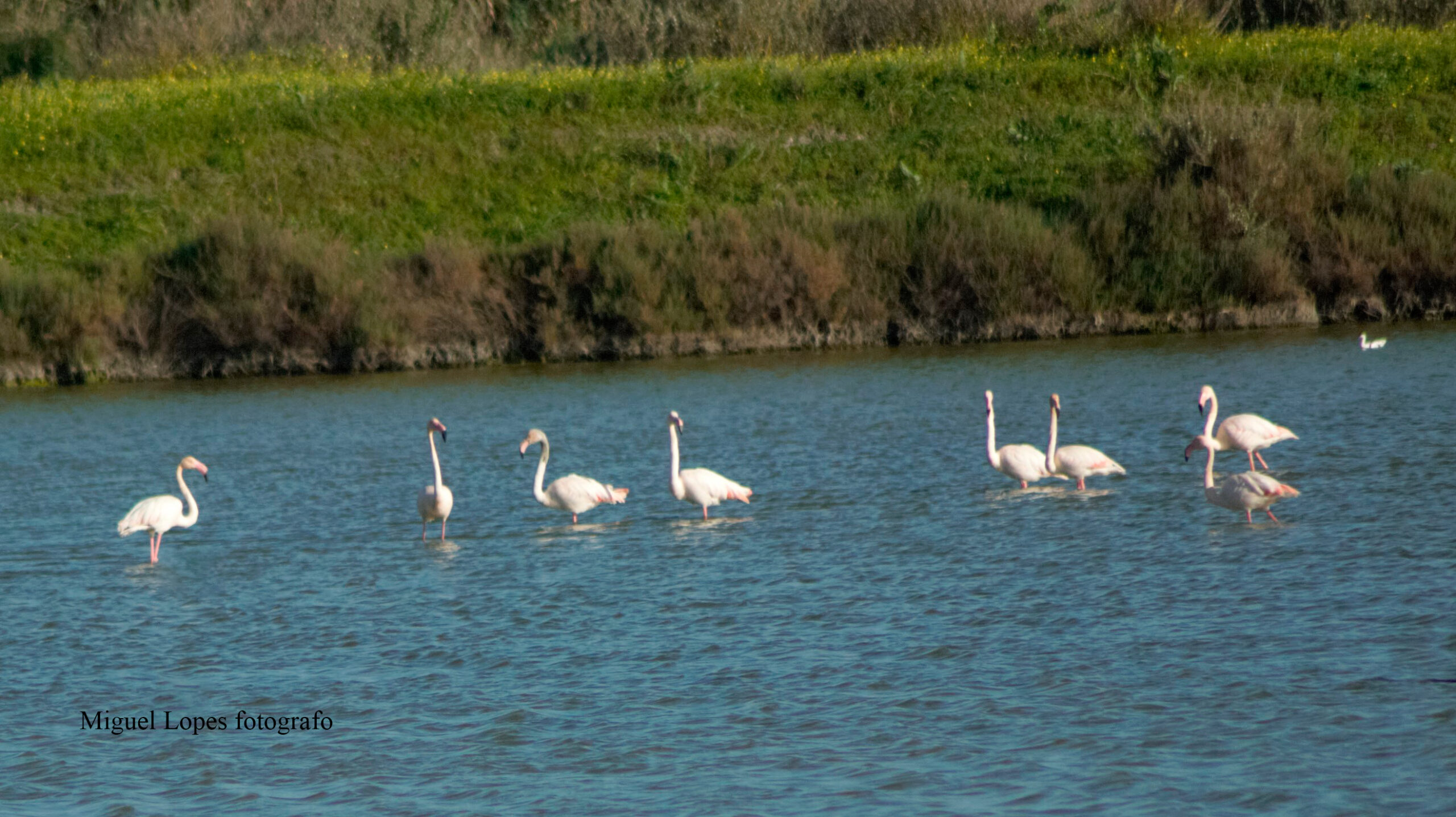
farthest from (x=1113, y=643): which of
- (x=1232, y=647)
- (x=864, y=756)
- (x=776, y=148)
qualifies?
(x=776, y=148)

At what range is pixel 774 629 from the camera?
31.9 feet

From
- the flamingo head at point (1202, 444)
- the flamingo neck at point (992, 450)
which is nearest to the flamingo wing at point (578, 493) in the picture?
the flamingo neck at point (992, 450)

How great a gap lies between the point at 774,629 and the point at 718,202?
2393 cm

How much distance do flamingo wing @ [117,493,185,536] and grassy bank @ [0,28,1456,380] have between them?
14711 millimetres

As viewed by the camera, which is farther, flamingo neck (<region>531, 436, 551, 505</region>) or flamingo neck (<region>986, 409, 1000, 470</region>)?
flamingo neck (<region>986, 409, 1000, 470</region>)

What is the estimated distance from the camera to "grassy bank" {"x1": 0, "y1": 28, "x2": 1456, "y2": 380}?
27.1 m

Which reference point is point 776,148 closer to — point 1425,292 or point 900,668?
point 1425,292

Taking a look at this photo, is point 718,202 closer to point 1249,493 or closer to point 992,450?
point 992,450

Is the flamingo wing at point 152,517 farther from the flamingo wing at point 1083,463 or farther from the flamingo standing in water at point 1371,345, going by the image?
the flamingo standing in water at point 1371,345

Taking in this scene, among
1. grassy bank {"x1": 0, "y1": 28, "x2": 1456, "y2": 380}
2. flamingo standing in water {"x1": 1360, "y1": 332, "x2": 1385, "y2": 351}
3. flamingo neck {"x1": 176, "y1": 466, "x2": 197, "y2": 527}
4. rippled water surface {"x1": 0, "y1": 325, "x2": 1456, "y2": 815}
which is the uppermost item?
grassy bank {"x1": 0, "y1": 28, "x2": 1456, "y2": 380}

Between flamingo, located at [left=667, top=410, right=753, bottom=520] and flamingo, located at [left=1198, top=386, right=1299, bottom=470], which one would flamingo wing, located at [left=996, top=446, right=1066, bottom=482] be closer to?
flamingo, located at [left=1198, top=386, right=1299, bottom=470]

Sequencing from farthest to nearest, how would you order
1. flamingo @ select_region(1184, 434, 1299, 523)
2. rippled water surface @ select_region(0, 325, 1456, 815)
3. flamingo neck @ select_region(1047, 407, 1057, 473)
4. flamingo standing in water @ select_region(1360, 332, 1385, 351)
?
flamingo standing in water @ select_region(1360, 332, 1385, 351), flamingo neck @ select_region(1047, 407, 1057, 473), flamingo @ select_region(1184, 434, 1299, 523), rippled water surface @ select_region(0, 325, 1456, 815)

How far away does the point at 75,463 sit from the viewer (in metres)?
Answer: 18.5

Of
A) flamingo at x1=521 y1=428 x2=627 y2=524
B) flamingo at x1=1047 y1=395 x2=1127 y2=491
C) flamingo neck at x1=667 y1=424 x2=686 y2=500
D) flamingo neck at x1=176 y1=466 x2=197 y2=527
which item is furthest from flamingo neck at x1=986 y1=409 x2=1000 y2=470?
flamingo neck at x1=176 y1=466 x2=197 y2=527
